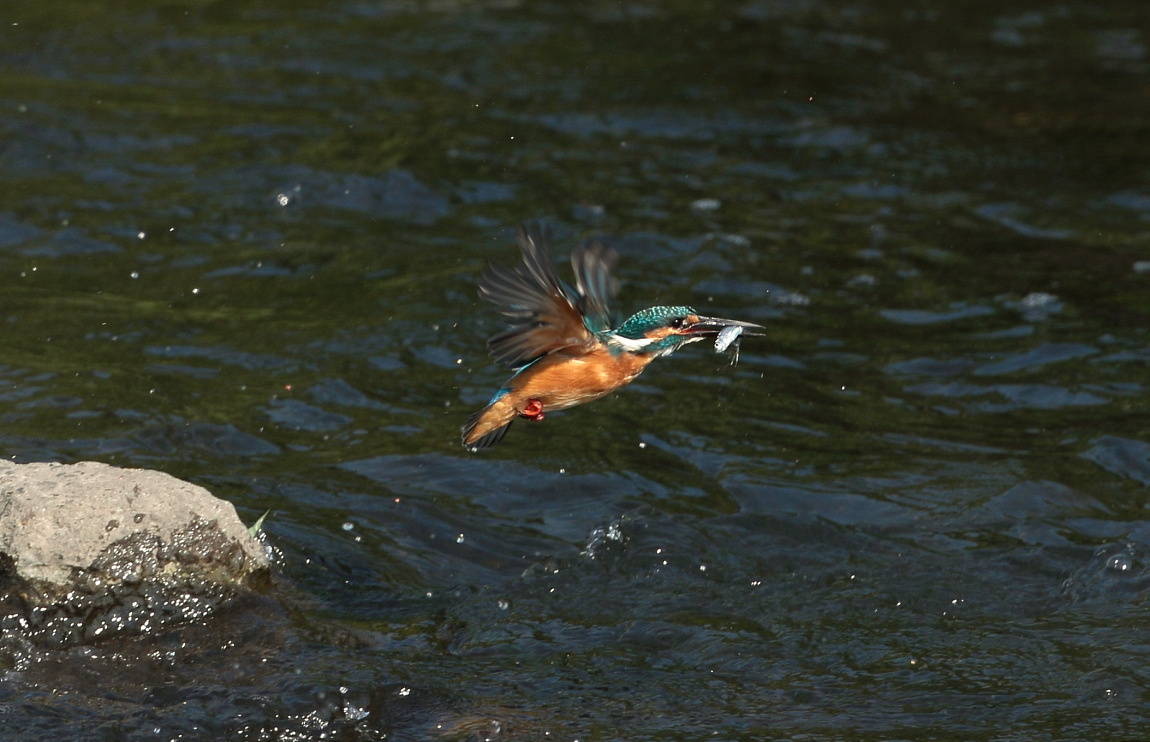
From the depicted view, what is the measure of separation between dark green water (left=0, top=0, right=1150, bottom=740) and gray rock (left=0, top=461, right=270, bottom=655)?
4.7 inches

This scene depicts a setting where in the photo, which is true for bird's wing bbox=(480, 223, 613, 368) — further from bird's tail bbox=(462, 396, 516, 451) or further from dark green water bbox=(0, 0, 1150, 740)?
dark green water bbox=(0, 0, 1150, 740)

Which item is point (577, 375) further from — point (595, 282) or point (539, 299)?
point (539, 299)

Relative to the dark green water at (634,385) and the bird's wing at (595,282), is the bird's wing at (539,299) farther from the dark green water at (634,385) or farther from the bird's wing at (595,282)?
the dark green water at (634,385)

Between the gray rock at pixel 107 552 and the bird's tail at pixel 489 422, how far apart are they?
0.95 meters

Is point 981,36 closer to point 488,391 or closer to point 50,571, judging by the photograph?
point 488,391

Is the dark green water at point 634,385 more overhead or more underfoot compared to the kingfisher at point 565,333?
more underfoot

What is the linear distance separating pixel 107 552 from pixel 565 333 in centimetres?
182

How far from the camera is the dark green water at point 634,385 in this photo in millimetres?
5418

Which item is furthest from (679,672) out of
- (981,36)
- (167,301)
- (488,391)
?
(981,36)

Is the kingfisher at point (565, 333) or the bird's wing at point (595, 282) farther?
the bird's wing at point (595, 282)

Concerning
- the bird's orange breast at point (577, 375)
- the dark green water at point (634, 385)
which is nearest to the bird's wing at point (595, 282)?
the bird's orange breast at point (577, 375)

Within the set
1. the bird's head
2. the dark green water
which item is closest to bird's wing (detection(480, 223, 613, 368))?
the bird's head

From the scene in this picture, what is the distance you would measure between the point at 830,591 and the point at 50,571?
3.06 meters

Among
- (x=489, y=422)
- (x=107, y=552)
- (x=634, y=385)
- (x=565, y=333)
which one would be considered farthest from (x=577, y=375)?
(x=634, y=385)
